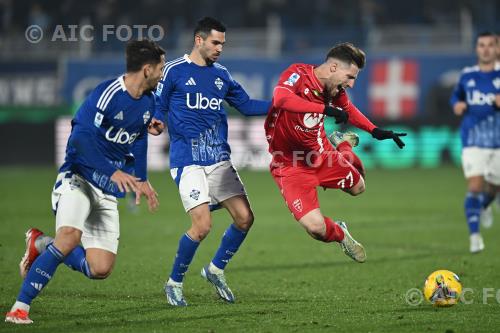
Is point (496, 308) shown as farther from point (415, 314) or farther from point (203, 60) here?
point (203, 60)

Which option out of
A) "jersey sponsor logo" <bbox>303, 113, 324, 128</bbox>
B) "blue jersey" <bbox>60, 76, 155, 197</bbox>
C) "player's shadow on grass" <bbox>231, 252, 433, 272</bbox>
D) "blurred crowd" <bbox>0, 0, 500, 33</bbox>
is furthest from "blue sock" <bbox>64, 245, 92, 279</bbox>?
"blurred crowd" <bbox>0, 0, 500, 33</bbox>

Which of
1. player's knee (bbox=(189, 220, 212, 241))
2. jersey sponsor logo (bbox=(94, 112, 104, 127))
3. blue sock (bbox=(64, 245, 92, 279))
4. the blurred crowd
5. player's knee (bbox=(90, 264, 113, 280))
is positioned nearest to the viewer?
jersey sponsor logo (bbox=(94, 112, 104, 127))

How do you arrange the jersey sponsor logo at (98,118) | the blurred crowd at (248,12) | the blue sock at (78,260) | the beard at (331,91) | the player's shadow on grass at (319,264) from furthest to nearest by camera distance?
1. the blurred crowd at (248,12)
2. the player's shadow on grass at (319,264)
3. the beard at (331,91)
4. the blue sock at (78,260)
5. the jersey sponsor logo at (98,118)

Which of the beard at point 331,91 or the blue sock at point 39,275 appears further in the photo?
the beard at point 331,91

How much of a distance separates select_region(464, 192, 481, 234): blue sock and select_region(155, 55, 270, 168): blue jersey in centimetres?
480

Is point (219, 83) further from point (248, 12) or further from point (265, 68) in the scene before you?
point (248, 12)

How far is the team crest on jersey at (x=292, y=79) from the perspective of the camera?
27.1 ft

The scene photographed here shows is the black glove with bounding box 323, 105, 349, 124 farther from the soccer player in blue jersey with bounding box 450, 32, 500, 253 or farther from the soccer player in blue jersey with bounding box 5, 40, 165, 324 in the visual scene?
the soccer player in blue jersey with bounding box 450, 32, 500, 253

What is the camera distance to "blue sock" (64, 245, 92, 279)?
291 inches

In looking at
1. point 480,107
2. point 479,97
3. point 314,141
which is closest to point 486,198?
point 480,107

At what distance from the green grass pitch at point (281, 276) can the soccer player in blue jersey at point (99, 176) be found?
0.44 meters

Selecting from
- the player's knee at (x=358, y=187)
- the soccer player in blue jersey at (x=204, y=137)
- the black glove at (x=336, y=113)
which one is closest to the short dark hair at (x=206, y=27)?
the soccer player in blue jersey at (x=204, y=137)

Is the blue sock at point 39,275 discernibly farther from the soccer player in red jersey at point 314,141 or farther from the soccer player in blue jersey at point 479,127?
the soccer player in blue jersey at point 479,127

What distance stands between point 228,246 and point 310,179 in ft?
3.26
